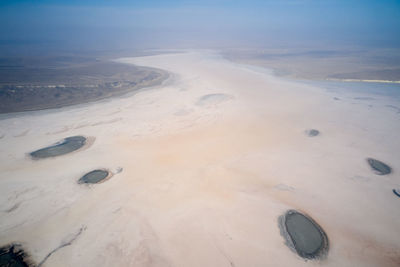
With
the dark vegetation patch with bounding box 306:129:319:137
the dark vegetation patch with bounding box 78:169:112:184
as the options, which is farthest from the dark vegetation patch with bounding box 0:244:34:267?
the dark vegetation patch with bounding box 306:129:319:137

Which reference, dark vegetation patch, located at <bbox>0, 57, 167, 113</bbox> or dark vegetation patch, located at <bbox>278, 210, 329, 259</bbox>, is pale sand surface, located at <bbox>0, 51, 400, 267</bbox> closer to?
dark vegetation patch, located at <bbox>278, 210, 329, 259</bbox>

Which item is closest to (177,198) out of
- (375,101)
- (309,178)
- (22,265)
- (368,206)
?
(22,265)

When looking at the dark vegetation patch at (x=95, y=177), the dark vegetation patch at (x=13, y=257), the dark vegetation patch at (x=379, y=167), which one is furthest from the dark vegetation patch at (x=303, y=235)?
the dark vegetation patch at (x=13, y=257)

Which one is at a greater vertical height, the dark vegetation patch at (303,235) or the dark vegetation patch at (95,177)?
the dark vegetation patch at (95,177)

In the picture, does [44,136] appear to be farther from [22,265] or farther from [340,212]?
[340,212]

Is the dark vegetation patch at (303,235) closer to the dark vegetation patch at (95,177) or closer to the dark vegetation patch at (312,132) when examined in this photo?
the dark vegetation patch at (312,132)

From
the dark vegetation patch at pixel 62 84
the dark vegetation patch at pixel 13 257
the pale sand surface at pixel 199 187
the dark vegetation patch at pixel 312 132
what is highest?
the dark vegetation patch at pixel 62 84
